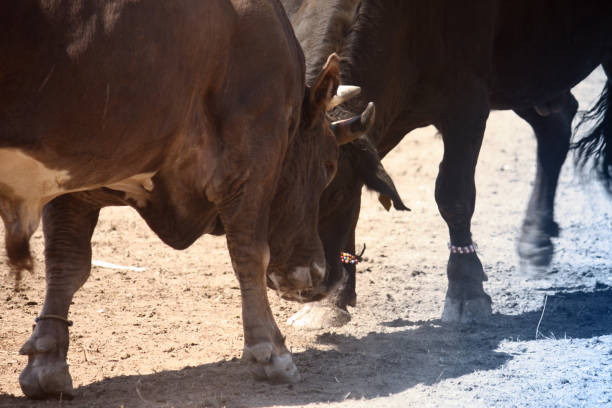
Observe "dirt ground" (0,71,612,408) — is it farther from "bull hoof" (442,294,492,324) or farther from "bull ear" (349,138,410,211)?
"bull ear" (349,138,410,211)

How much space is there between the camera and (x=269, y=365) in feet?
13.4

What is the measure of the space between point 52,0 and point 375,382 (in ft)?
7.12

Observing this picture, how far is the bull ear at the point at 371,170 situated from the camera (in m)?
5.08

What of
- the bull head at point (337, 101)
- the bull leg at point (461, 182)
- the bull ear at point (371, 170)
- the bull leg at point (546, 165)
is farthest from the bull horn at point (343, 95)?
the bull leg at point (546, 165)

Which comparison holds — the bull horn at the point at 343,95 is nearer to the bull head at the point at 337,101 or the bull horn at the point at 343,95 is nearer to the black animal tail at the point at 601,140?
the bull head at the point at 337,101

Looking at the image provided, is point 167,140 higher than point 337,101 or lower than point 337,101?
lower

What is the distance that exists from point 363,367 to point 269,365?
54cm

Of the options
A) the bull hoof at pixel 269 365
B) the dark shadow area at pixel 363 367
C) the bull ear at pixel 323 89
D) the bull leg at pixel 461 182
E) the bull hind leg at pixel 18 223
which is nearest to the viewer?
the bull hind leg at pixel 18 223

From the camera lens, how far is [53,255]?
14.1 feet

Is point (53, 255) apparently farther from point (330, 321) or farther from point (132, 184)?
point (330, 321)

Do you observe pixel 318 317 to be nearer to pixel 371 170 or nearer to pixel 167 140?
pixel 371 170

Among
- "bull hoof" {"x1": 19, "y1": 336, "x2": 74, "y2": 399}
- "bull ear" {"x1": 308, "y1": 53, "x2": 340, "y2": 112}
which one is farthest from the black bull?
"bull hoof" {"x1": 19, "y1": 336, "x2": 74, "y2": 399}

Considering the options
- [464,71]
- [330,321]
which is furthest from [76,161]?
[464,71]

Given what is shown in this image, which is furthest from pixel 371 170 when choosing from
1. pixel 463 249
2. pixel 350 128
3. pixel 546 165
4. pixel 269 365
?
pixel 546 165
